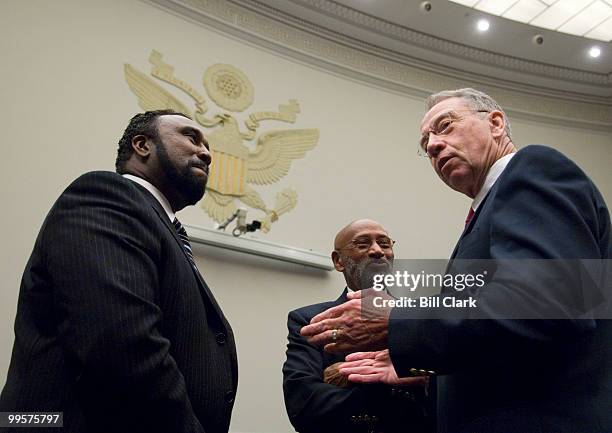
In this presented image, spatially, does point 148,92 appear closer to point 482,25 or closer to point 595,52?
point 482,25

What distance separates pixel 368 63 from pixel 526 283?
705 cm

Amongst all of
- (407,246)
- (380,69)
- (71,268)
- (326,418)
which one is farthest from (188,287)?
(380,69)

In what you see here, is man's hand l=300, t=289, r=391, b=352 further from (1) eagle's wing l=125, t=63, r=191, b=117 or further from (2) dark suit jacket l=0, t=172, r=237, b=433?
(1) eagle's wing l=125, t=63, r=191, b=117

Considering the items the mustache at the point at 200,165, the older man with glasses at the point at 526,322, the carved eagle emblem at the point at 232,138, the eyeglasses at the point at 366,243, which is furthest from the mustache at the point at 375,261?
the carved eagle emblem at the point at 232,138

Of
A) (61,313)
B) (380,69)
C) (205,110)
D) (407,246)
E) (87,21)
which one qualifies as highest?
(380,69)

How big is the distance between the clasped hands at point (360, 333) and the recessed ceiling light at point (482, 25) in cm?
695

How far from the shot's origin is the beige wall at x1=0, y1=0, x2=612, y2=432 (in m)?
5.21

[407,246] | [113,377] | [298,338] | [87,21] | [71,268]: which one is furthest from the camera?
[407,246]

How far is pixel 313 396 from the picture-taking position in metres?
2.49

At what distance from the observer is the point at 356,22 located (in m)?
7.72

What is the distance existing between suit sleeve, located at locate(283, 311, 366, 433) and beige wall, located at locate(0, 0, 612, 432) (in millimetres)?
2890

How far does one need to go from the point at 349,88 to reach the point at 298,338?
5.38 m

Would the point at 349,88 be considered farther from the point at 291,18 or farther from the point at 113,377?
the point at 113,377

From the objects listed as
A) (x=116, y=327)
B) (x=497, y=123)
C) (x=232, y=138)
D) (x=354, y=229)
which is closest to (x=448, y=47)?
(x=232, y=138)
